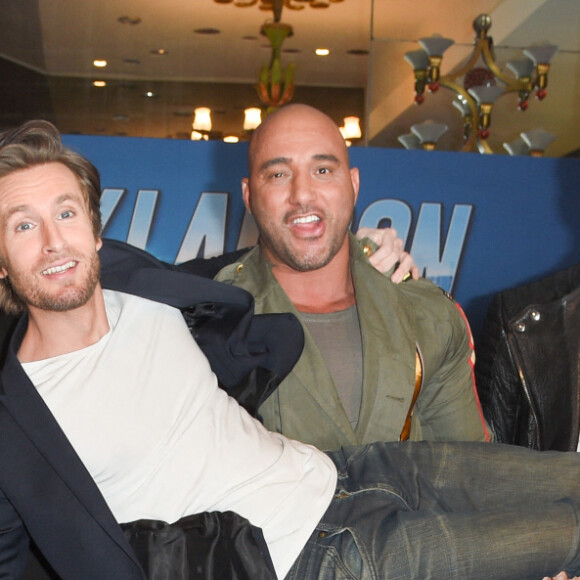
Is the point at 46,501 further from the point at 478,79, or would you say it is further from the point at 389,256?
the point at 478,79

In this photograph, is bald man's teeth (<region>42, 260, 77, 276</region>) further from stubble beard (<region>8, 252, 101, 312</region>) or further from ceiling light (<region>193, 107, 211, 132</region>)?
ceiling light (<region>193, 107, 211, 132</region>)

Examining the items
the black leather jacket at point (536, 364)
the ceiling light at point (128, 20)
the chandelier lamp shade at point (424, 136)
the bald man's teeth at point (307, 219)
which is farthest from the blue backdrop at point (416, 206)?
the ceiling light at point (128, 20)

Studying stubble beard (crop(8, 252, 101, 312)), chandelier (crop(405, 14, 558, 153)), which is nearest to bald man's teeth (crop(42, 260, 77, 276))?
stubble beard (crop(8, 252, 101, 312))

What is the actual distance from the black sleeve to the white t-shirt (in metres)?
0.59

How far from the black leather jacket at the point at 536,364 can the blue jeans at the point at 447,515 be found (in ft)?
1.72

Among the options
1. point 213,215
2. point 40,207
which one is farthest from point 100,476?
point 213,215

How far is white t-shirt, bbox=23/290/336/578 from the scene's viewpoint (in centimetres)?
188

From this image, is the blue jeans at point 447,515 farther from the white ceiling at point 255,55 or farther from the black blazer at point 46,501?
the white ceiling at point 255,55

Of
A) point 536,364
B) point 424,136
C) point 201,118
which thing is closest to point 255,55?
point 201,118

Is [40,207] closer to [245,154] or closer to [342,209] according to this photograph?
[342,209]

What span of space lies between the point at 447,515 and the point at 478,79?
363cm

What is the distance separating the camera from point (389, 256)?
2686 millimetres

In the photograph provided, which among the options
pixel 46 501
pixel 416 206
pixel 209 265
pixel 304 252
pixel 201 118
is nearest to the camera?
pixel 46 501

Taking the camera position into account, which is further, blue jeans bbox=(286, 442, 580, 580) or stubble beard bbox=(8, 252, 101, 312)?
stubble beard bbox=(8, 252, 101, 312)
